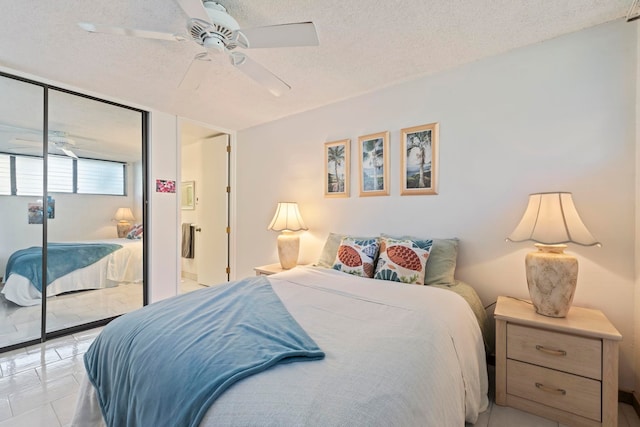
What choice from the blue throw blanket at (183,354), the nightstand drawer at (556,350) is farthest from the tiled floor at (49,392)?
the blue throw blanket at (183,354)

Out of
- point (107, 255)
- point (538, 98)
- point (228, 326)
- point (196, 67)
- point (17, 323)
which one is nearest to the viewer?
point (228, 326)

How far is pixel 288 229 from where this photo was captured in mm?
3086

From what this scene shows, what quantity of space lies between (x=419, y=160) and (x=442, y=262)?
36.1 inches

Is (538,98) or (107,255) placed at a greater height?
(538,98)

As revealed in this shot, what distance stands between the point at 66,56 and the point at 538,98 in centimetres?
355

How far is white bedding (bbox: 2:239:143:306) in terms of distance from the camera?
8.08ft

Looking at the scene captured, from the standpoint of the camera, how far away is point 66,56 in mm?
2105

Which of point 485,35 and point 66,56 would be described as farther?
point 66,56

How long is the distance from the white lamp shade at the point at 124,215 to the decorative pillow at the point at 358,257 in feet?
7.87

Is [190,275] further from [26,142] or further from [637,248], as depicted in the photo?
[637,248]

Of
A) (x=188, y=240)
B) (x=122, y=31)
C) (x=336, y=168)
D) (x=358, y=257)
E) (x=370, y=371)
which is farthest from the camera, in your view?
(x=188, y=240)

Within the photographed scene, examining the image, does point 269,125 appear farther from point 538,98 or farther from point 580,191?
point 580,191

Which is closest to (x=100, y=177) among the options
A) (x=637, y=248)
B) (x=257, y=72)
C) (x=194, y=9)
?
(x=257, y=72)

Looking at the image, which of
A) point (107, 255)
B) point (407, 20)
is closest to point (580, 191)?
point (407, 20)
